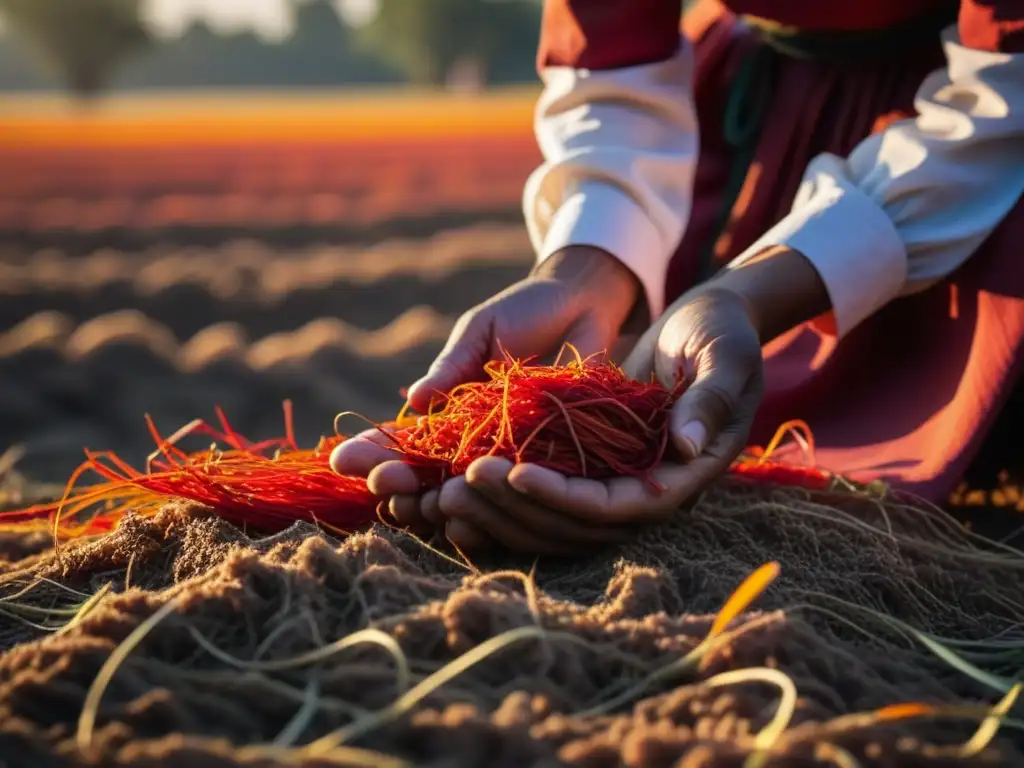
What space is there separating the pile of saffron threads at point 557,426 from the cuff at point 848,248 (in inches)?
15.9

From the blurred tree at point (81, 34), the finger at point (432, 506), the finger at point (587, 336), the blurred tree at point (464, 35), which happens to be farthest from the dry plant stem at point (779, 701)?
the blurred tree at point (464, 35)

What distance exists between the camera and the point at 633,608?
1.28 meters

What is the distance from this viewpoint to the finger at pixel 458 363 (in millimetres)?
1674

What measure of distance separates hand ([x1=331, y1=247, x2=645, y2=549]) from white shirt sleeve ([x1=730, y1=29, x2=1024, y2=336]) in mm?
255

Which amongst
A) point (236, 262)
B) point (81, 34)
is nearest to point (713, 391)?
point (236, 262)

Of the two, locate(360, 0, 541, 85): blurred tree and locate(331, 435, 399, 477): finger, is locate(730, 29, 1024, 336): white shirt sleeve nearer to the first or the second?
locate(331, 435, 399, 477): finger

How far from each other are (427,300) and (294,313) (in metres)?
0.73

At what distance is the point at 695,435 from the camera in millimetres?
1416

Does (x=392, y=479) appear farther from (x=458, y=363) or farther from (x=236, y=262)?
(x=236, y=262)

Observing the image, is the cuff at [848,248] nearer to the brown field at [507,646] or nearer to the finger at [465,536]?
the brown field at [507,646]

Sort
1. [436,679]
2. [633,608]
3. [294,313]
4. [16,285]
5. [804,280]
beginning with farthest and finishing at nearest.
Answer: [16,285]
[294,313]
[804,280]
[633,608]
[436,679]

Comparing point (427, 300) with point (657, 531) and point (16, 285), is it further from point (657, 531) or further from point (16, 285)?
point (657, 531)

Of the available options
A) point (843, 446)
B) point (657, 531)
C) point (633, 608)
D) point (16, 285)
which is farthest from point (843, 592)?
point (16, 285)

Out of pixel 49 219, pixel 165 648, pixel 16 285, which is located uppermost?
pixel 165 648
